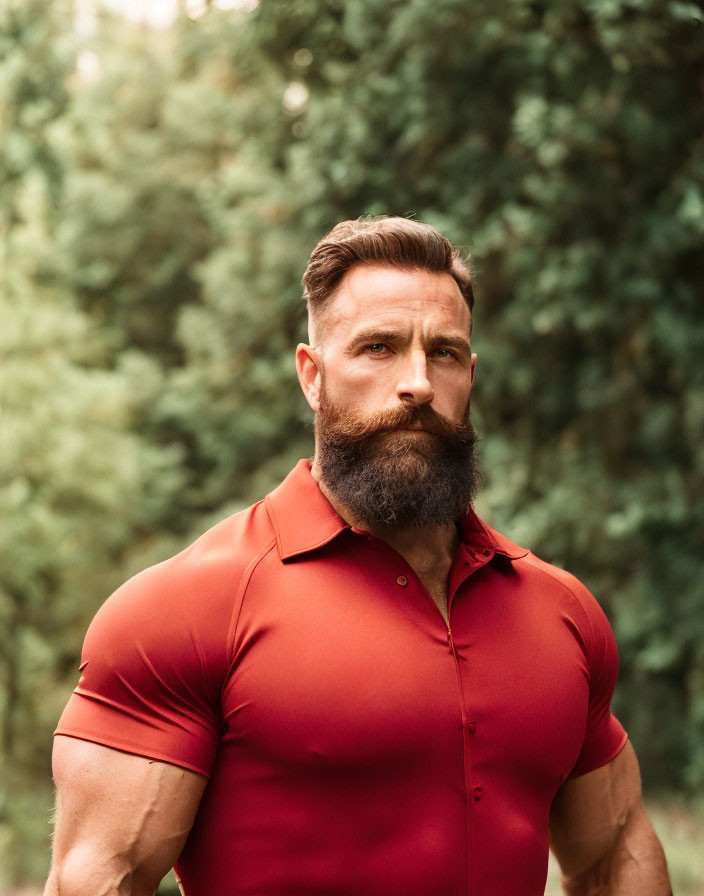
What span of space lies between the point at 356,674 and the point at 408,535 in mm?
402

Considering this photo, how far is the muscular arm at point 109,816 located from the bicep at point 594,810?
904 millimetres

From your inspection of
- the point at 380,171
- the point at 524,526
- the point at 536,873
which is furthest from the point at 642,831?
the point at 380,171

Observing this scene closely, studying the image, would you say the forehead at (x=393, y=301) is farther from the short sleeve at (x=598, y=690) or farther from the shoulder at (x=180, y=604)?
the short sleeve at (x=598, y=690)

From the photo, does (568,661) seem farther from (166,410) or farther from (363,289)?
(166,410)

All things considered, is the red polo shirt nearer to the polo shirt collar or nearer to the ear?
the polo shirt collar

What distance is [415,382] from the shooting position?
7.04 feet

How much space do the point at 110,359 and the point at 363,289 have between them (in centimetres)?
1782

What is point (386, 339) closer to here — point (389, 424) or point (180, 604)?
point (389, 424)

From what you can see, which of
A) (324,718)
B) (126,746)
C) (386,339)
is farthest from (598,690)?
(126,746)

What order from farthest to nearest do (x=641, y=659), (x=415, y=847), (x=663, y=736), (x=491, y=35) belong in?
(x=663, y=736)
(x=641, y=659)
(x=491, y=35)
(x=415, y=847)

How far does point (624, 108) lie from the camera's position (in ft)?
21.5

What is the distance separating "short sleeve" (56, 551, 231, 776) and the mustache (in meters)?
0.46

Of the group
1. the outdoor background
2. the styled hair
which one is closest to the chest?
the styled hair

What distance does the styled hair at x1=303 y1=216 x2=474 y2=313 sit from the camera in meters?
2.27
